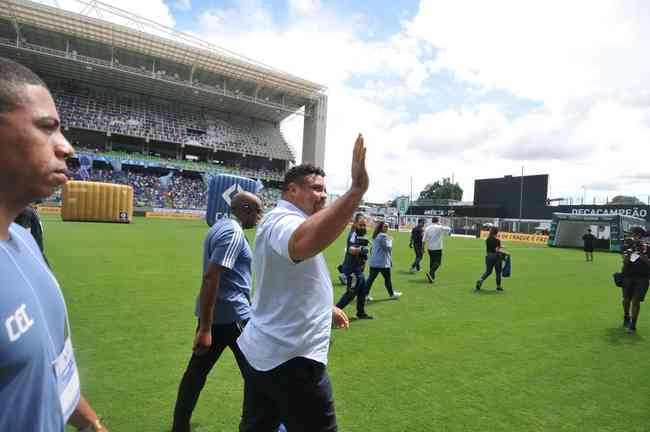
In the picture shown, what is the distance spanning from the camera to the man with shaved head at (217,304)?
2.87 metres

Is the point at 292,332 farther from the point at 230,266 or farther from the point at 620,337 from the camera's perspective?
the point at 620,337

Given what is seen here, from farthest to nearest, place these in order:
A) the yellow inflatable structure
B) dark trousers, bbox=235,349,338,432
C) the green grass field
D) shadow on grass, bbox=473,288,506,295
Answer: the yellow inflatable structure
shadow on grass, bbox=473,288,506,295
the green grass field
dark trousers, bbox=235,349,338,432

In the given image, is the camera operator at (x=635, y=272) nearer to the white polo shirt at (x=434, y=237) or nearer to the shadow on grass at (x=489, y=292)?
the shadow on grass at (x=489, y=292)

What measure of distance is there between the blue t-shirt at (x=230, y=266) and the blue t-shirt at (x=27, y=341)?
1818 mm

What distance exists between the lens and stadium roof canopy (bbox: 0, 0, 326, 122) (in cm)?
3959

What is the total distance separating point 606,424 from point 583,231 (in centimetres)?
2809

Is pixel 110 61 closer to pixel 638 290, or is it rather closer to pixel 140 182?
pixel 140 182

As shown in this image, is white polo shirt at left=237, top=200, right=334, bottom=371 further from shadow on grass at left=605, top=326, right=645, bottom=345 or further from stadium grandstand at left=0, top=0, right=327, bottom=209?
stadium grandstand at left=0, top=0, right=327, bottom=209

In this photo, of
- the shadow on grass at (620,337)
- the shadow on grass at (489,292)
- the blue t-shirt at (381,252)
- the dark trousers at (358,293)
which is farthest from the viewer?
the shadow on grass at (489,292)

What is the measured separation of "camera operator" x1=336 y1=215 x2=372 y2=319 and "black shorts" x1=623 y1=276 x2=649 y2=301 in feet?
14.4

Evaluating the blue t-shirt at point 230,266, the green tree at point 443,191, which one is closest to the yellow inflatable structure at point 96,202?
the blue t-shirt at point 230,266

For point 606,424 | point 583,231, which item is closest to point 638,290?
point 606,424

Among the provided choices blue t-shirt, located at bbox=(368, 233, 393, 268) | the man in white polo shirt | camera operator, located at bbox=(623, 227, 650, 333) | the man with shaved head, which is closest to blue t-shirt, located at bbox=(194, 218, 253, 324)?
the man with shaved head

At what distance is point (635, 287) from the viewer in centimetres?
650
